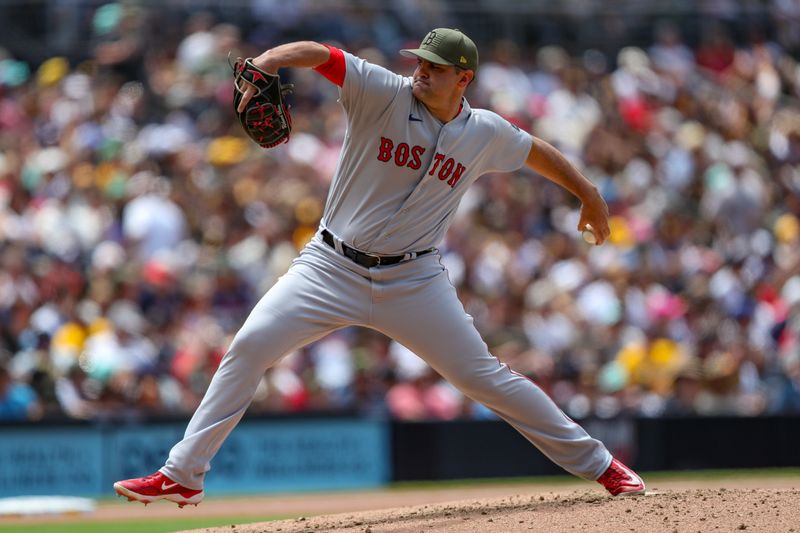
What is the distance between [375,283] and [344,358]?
6.09 m

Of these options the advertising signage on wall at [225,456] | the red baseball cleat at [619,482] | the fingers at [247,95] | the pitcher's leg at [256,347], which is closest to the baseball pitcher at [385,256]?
the pitcher's leg at [256,347]

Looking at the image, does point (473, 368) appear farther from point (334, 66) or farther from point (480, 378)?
point (334, 66)

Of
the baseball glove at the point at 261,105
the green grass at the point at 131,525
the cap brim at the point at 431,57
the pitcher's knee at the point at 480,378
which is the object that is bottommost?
the green grass at the point at 131,525

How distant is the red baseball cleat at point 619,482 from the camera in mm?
6387

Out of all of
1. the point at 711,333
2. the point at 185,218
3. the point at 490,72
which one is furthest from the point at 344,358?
the point at 490,72

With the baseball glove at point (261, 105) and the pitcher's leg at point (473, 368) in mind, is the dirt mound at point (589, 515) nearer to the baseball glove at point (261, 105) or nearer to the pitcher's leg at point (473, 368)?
the pitcher's leg at point (473, 368)

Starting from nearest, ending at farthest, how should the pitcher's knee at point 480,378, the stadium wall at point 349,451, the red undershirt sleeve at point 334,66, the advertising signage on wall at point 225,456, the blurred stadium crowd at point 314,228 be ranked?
the red undershirt sleeve at point 334,66 < the pitcher's knee at point 480,378 < the advertising signage on wall at point 225,456 < the stadium wall at point 349,451 < the blurred stadium crowd at point 314,228

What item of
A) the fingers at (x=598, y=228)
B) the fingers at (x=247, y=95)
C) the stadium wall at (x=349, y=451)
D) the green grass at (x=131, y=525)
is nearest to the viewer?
the fingers at (x=247, y=95)

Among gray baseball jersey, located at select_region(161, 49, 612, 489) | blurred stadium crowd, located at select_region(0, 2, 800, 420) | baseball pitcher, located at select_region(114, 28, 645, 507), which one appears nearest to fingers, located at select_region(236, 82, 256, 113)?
baseball pitcher, located at select_region(114, 28, 645, 507)

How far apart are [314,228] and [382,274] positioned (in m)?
7.14

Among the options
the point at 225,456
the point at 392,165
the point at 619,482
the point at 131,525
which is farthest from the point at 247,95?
the point at 225,456

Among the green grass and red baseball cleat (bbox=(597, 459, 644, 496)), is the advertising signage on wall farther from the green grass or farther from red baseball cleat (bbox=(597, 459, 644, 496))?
red baseball cleat (bbox=(597, 459, 644, 496))

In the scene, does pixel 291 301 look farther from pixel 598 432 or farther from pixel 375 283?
pixel 598 432

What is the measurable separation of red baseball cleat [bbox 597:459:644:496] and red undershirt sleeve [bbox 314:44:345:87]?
2328 mm
